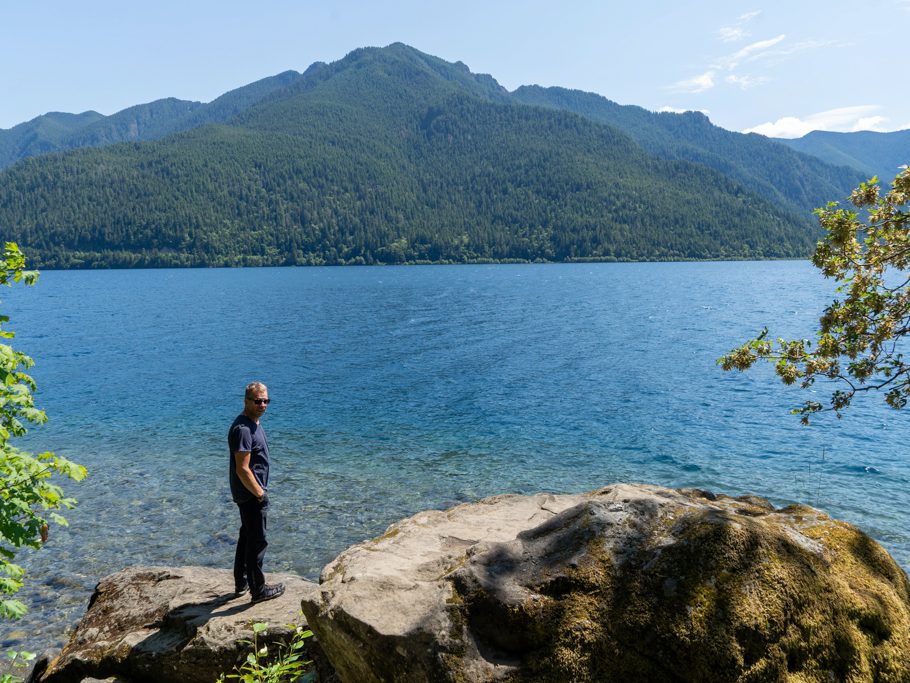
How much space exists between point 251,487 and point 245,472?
0.25 meters

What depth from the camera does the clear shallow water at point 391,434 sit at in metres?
17.0

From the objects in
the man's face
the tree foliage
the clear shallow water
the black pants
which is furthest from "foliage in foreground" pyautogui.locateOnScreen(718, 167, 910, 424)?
the clear shallow water

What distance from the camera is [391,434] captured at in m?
27.5

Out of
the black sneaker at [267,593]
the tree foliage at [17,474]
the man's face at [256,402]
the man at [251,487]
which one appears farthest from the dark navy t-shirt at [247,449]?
the tree foliage at [17,474]

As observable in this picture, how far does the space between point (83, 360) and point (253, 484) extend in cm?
5135

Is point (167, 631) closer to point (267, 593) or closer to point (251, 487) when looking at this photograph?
point (267, 593)

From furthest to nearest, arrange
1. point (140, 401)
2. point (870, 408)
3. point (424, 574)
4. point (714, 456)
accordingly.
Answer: point (140, 401) < point (870, 408) < point (714, 456) < point (424, 574)

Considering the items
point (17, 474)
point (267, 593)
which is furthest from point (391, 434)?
point (17, 474)

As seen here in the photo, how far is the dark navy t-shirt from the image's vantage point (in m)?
8.74

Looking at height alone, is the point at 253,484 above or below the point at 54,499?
below

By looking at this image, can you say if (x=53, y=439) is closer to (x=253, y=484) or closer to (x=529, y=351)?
(x=253, y=484)

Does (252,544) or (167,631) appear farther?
(252,544)

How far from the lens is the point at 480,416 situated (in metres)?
30.9

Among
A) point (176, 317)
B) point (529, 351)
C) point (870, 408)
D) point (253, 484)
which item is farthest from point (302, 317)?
point (253, 484)
